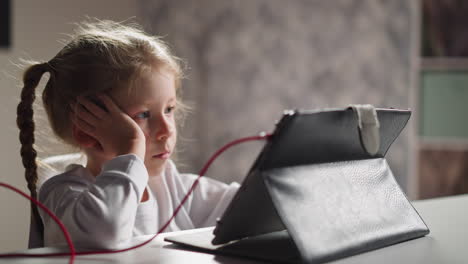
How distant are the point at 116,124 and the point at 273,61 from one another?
9.21 ft

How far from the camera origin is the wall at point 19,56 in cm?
326

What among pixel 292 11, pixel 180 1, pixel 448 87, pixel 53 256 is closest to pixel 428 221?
pixel 53 256

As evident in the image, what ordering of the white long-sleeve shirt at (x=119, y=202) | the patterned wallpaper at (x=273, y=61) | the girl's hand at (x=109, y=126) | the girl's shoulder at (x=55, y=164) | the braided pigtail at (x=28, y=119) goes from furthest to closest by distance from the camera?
the patterned wallpaper at (x=273, y=61) → the girl's shoulder at (x=55, y=164) → the braided pigtail at (x=28, y=119) → the girl's hand at (x=109, y=126) → the white long-sleeve shirt at (x=119, y=202)

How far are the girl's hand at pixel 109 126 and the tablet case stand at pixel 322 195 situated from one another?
31 centimetres

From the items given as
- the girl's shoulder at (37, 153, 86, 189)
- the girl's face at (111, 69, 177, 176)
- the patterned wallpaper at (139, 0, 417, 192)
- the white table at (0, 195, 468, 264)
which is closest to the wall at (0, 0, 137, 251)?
the patterned wallpaper at (139, 0, 417, 192)

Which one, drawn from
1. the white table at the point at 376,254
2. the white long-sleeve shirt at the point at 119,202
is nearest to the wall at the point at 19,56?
the white long-sleeve shirt at the point at 119,202

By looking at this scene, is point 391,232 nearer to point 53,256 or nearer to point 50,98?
point 53,256

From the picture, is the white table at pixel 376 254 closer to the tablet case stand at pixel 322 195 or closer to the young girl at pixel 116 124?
the tablet case stand at pixel 322 195

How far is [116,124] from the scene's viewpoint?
3.54 feet

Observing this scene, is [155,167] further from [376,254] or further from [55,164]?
[376,254]

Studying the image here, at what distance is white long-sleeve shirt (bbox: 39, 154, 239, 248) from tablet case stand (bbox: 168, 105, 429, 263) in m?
0.14

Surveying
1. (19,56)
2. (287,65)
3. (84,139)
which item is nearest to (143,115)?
(84,139)

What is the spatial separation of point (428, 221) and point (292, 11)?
2933 mm

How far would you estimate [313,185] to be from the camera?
0.71 metres
